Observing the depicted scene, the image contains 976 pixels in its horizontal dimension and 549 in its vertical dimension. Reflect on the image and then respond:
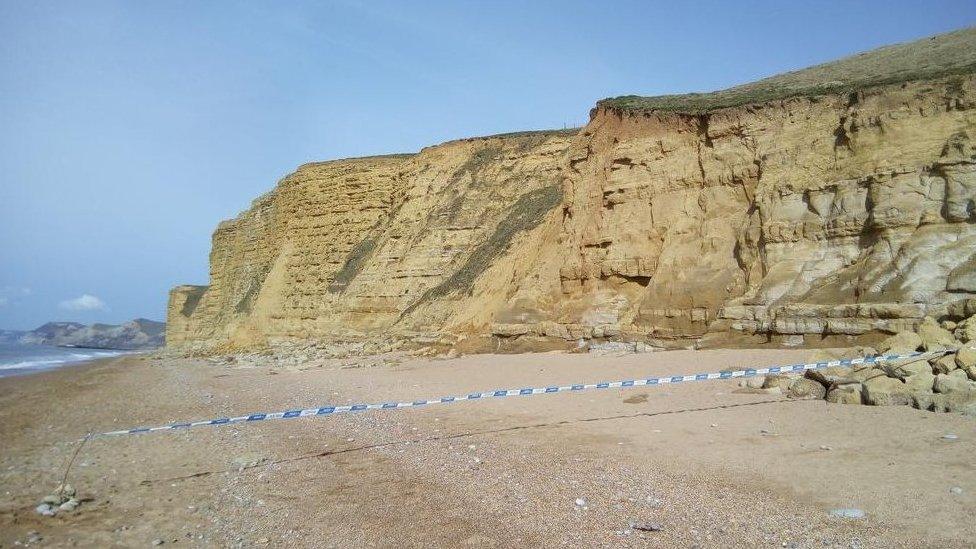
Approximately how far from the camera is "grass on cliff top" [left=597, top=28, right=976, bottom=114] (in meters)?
15.7

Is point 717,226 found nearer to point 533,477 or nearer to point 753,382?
point 753,382

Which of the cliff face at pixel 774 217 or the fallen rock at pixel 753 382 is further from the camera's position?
the cliff face at pixel 774 217

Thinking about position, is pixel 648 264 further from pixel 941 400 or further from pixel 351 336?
pixel 351 336

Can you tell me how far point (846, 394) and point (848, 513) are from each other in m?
3.95

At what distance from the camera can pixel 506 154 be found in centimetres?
3353

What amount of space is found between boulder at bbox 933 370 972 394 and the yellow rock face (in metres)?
5.05

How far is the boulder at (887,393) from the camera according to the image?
7.37 metres

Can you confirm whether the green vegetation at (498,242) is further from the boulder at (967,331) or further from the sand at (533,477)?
the boulder at (967,331)

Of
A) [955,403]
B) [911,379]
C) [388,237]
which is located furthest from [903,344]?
[388,237]

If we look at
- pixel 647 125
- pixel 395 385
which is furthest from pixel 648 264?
pixel 395 385

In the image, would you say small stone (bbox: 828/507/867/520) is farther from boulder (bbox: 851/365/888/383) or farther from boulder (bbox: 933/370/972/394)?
boulder (bbox: 851/365/888/383)

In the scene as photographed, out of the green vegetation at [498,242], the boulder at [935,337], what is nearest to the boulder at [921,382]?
the boulder at [935,337]

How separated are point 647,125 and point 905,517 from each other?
17.3 meters

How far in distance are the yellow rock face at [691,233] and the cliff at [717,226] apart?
5 cm
